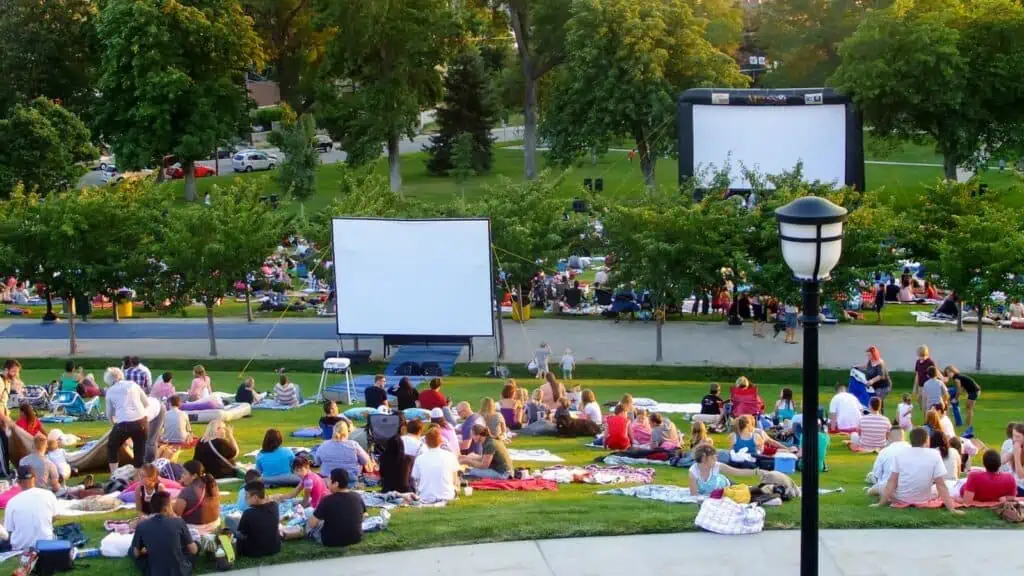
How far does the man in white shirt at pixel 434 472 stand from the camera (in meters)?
15.0

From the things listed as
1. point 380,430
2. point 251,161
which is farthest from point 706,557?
point 251,161

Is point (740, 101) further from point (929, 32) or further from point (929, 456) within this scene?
point (929, 456)

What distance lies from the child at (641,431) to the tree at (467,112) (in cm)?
5178

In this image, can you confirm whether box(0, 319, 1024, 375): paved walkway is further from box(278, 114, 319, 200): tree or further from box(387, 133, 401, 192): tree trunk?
box(387, 133, 401, 192): tree trunk

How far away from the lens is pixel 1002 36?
53875mm

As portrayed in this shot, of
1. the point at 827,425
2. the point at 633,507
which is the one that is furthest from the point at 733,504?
the point at 827,425

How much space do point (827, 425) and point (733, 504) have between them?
844cm

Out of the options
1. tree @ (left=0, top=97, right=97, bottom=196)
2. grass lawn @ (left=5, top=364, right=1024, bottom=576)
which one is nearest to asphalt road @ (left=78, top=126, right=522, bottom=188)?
tree @ (left=0, top=97, right=97, bottom=196)

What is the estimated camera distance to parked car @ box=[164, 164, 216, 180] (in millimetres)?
72125

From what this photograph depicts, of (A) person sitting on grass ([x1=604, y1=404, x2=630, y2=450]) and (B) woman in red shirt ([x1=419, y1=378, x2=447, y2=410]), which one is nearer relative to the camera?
(A) person sitting on grass ([x1=604, y1=404, x2=630, y2=450])

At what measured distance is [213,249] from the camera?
102 feet

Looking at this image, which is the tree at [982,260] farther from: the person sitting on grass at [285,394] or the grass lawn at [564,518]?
the person sitting on grass at [285,394]

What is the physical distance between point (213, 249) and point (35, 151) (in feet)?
104

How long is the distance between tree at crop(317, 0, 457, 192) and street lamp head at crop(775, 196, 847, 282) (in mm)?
54214
